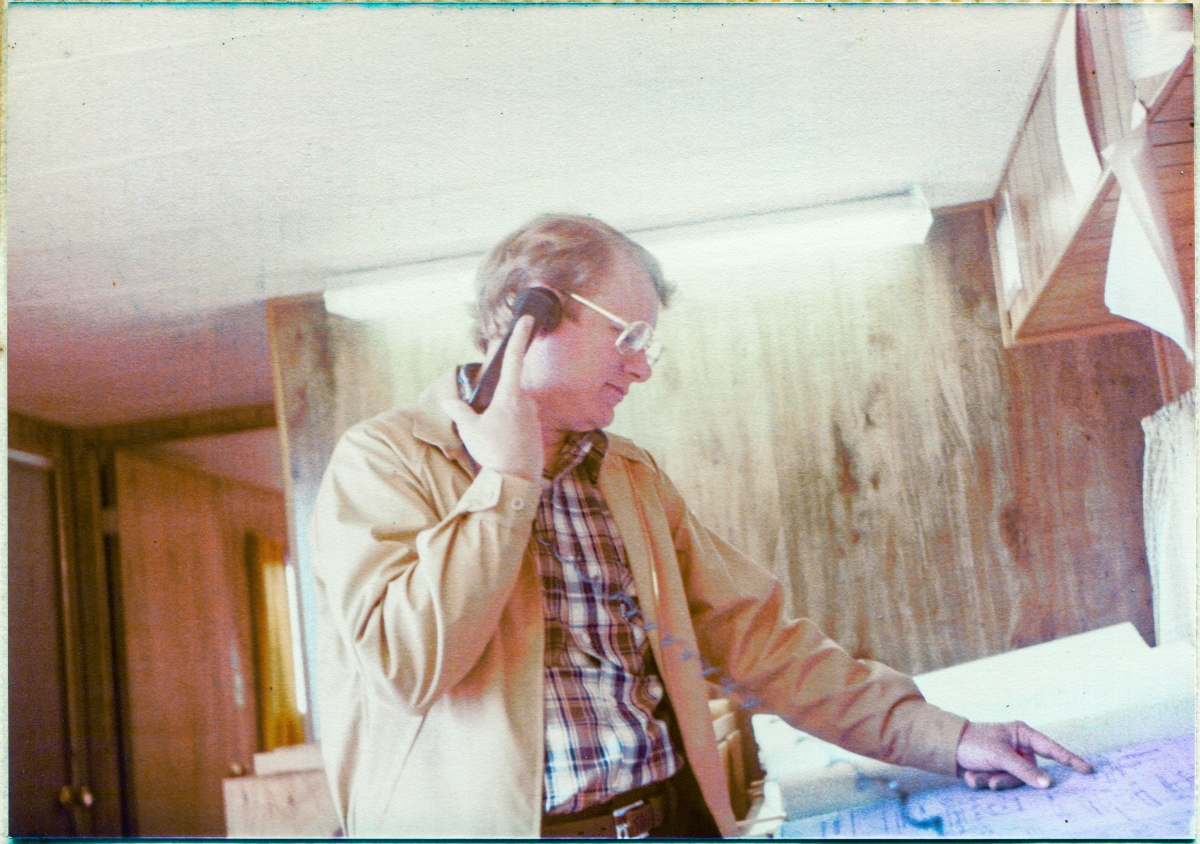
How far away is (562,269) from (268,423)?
0.46 m

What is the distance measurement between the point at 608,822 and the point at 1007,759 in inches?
19.0

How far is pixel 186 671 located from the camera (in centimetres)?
144

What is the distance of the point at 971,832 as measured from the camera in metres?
1.31

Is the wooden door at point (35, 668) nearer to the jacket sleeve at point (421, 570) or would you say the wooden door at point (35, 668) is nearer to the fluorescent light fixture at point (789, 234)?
the jacket sleeve at point (421, 570)

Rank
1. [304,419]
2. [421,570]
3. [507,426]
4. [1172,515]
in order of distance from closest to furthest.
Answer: [421,570], [507,426], [1172,515], [304,419]

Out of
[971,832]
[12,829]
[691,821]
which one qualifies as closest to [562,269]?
[691,821]

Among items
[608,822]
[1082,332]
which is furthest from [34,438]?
[1082,332]

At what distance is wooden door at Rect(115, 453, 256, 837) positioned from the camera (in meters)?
1.42

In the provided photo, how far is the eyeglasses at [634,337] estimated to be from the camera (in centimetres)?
138

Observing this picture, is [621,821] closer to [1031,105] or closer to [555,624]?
[555,624]

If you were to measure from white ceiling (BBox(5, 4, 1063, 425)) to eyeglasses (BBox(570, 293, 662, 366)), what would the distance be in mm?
134

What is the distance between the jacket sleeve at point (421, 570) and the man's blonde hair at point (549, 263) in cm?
26

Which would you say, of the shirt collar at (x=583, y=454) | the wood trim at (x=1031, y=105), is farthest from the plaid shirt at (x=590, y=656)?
the wood trim at (x=1031, y=105)

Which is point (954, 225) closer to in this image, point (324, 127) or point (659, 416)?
point (659, 416)
